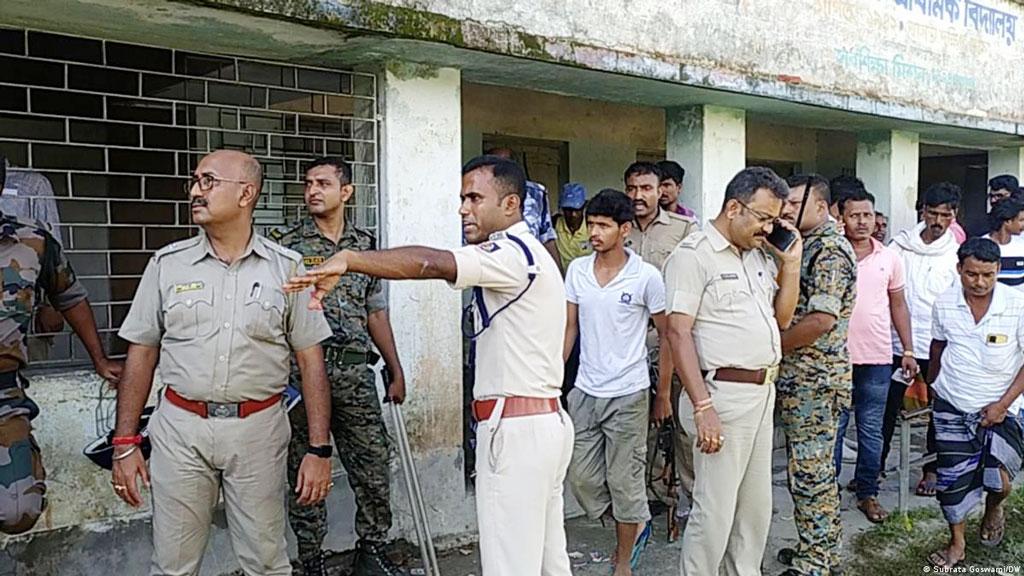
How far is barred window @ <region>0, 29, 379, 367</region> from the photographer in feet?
14.2

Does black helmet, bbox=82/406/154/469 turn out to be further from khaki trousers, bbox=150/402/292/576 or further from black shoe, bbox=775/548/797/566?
black shoe, bbox=775/548/797/566

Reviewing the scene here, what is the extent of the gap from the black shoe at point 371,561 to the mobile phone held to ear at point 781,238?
2.32 metres

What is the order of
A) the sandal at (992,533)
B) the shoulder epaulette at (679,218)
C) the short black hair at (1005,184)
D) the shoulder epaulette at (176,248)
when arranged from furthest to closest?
the short black hair at (1005,184) → the shoulder epaulette at (679,218) → the sandal at (992,533) → the shoulder epaulette at (176,248)

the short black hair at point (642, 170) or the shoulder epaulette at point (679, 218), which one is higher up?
the short black hair at point (642, 170)

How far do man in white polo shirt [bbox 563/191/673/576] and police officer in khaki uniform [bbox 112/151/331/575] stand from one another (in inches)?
61.5

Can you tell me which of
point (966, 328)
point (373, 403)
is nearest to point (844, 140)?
point (966, 328)

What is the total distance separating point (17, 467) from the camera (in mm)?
3246

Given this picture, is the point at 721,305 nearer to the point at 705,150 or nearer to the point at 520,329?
the point at 520,329

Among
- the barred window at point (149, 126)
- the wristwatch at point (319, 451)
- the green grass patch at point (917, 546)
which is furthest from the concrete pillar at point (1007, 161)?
the wristwatch at point (319, 451)

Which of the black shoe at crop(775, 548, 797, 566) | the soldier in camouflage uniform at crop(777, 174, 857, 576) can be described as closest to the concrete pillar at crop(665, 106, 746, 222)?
the soldier in camouflage uniform at crop(777, 174, 857, 576)

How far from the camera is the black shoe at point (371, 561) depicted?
435 cm

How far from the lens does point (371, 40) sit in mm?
4285

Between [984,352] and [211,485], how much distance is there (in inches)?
156

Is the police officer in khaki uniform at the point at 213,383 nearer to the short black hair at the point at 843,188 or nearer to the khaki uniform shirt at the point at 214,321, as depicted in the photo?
the khaki uniform shirt at the point at 214,321
